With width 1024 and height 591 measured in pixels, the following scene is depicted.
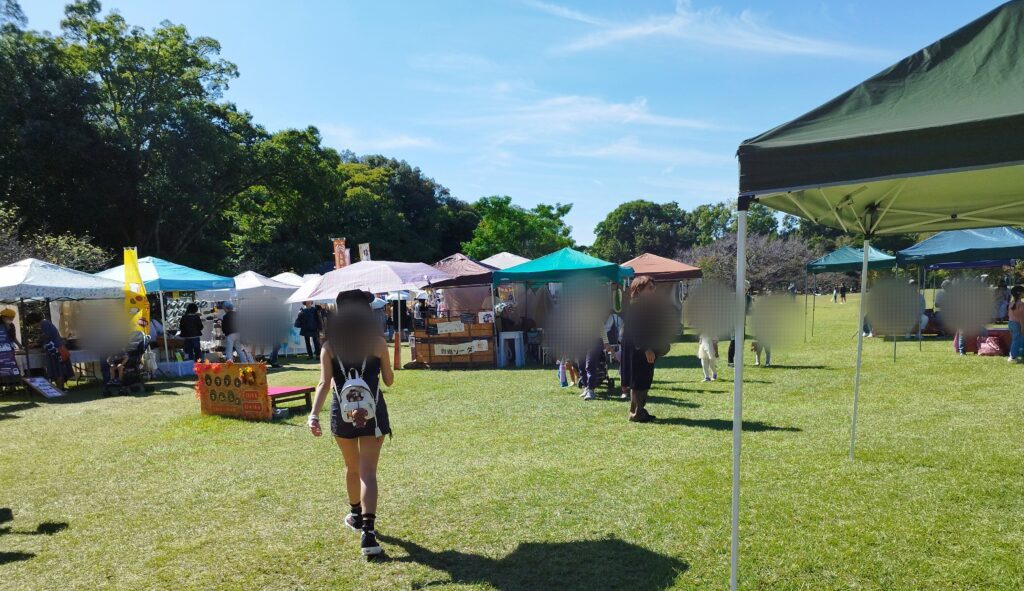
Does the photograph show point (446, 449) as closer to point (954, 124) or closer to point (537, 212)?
point (954, 124)

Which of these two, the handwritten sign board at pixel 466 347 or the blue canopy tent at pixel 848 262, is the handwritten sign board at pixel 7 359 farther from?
the blue canopy tent at pixel 848 262

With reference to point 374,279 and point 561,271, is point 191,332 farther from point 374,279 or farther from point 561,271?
point 561,271

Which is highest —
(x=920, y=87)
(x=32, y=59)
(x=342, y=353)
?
(x=32, y=59)

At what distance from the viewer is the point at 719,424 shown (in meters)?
7.70

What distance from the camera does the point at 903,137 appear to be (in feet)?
9.70

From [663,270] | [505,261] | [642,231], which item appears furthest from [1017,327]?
[642,231]

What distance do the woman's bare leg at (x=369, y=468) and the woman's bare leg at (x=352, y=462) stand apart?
10 cm

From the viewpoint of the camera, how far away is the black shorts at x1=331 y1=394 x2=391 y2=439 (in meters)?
4.12

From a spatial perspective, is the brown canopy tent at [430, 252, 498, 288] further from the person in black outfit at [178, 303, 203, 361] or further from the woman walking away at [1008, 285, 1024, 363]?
the woman walking away at [1008, 285, 1024, 363]

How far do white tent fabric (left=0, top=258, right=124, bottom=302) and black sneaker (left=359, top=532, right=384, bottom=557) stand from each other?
38.3ft

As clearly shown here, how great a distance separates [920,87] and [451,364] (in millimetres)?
12746

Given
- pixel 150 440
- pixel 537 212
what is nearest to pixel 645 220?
pixel 537 212

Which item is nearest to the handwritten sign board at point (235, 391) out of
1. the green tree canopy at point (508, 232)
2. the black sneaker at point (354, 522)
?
the black sneaker at point (354, 522)

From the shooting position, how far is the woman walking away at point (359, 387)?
410 cm
